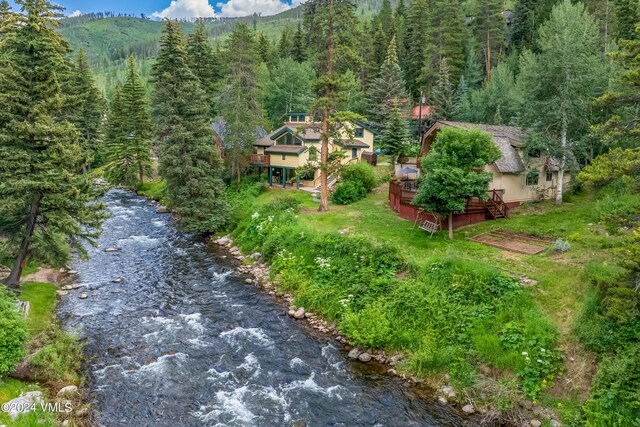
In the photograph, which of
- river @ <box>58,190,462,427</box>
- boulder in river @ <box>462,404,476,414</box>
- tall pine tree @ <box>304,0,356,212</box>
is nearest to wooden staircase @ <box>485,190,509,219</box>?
→ tall pine tree @ <box>304,0,356,212</box>

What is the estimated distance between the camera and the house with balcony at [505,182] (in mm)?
28094

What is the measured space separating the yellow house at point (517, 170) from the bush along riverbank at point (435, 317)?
12705mm

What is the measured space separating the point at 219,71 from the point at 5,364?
44.8m

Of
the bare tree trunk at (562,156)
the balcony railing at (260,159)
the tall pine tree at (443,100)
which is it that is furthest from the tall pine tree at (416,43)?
the bare tree trunk at (562,156)

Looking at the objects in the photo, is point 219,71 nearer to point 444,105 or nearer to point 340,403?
point 444,105

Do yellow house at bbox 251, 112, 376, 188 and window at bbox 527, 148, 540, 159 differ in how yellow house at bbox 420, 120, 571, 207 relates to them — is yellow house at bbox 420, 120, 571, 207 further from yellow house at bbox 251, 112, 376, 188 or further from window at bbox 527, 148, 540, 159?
yellow house at bbox 251, 112, 376, 188

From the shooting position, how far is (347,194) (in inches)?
1388

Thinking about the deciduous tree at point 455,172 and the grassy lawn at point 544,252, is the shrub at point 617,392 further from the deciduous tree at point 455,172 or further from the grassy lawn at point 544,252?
the deciduous tree at point 455,172

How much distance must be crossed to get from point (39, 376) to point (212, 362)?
588 cm

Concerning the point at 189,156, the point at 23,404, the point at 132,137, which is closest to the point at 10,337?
the point at 23,404

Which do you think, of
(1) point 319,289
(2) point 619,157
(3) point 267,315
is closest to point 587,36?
(2) point 619,157

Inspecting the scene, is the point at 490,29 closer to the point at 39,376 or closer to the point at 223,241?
the point at 223,241

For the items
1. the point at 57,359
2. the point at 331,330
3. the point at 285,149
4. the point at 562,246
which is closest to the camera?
the point at 57,359

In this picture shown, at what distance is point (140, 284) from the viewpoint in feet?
79.7
